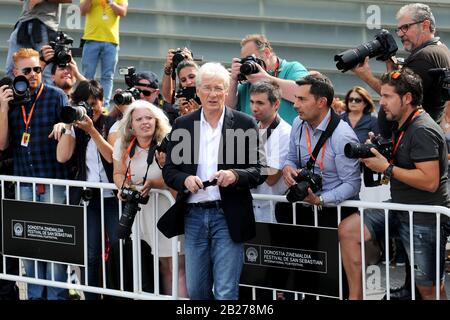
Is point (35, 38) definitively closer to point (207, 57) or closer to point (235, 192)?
point (207, 57)

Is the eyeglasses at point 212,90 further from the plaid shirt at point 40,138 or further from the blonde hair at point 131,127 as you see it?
Answer: the plaid shirt at point 40,138

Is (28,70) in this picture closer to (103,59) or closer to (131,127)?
(131,127)

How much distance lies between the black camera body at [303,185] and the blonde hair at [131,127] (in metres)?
1.21

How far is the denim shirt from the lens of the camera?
20.7 ft

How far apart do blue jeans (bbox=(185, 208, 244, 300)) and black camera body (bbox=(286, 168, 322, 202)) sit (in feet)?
1.52

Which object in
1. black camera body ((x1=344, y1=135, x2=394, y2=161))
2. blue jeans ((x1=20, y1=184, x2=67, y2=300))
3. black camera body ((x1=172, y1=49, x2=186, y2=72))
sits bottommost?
blue jeans ((x1=20, y1=184, x2=67, y2=300))

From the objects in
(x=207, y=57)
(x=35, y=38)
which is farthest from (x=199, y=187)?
(x=207, y=57)

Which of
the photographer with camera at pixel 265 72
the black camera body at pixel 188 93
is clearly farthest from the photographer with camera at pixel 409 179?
the black camera body at pixel 188 93

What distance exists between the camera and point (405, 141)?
6.18 meters

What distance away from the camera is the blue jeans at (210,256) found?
621 centimetres

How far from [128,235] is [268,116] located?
4.27ft

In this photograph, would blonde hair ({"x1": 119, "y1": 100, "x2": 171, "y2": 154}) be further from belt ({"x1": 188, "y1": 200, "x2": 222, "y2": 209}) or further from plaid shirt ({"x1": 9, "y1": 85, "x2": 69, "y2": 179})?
belt ({"x1": 188, "y1": 200, "x2": 222, "y2": 209})

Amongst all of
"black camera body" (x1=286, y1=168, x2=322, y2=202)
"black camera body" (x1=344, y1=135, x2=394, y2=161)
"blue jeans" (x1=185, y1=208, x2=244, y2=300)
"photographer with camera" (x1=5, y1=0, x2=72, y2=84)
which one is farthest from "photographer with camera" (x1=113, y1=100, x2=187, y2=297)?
"photographer with camera" (x1=5, y1=0, x2=72, y2=84)

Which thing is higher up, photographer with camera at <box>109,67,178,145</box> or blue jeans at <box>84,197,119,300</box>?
Answer: photographer with camera at <box>109,67,178,145</box>
